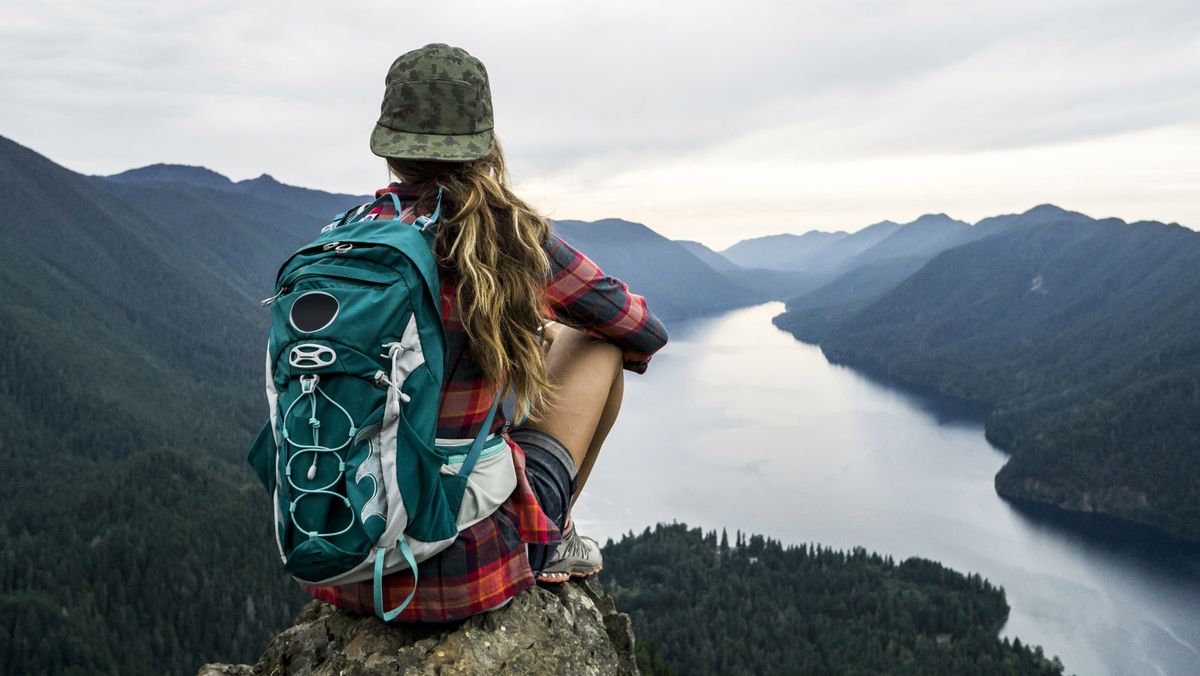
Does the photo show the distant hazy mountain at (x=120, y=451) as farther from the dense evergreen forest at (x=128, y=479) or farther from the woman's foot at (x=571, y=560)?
the woman's foot at (x=571, y=560)

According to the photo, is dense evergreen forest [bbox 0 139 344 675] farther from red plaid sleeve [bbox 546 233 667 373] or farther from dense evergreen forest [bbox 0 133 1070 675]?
red plaid sleeve [bbox 546 233 667 373]

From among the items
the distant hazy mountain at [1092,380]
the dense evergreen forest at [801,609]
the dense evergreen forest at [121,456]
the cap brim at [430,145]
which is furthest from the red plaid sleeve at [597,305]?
the distant hazy mountain at [1092,380]

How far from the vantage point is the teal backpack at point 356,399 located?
2.61 metres

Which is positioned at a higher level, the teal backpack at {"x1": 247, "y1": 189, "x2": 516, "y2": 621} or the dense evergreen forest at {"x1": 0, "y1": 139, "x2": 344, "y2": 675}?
the teal backpack at {"x1": 247, "y1": 189, "x2": 516, "y2": 621}

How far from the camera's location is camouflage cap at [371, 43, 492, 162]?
2.99 m

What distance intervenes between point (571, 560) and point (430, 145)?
6.94 ft

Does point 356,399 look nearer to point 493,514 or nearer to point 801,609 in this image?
point 493,514

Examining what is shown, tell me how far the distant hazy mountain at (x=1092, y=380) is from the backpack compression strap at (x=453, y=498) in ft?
307

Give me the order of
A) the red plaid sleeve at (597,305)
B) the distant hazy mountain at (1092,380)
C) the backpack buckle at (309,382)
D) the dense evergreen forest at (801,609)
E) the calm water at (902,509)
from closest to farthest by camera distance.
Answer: the backpack buckle at (309,382)
the red plaid sleeve at (597,305)
the dense evergreen forest at (801,609)
the calm water at (902,509)
the distant hazy mountain at (1092,380)

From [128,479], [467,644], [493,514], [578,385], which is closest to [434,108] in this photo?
[578,385]

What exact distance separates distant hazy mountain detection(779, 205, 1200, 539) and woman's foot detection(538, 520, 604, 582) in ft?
302

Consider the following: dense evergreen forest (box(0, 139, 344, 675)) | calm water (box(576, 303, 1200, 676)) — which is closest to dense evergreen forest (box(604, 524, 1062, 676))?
calm water (box(576, 303, 1200, 676))

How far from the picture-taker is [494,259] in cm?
296

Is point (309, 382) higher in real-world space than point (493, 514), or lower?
higher
